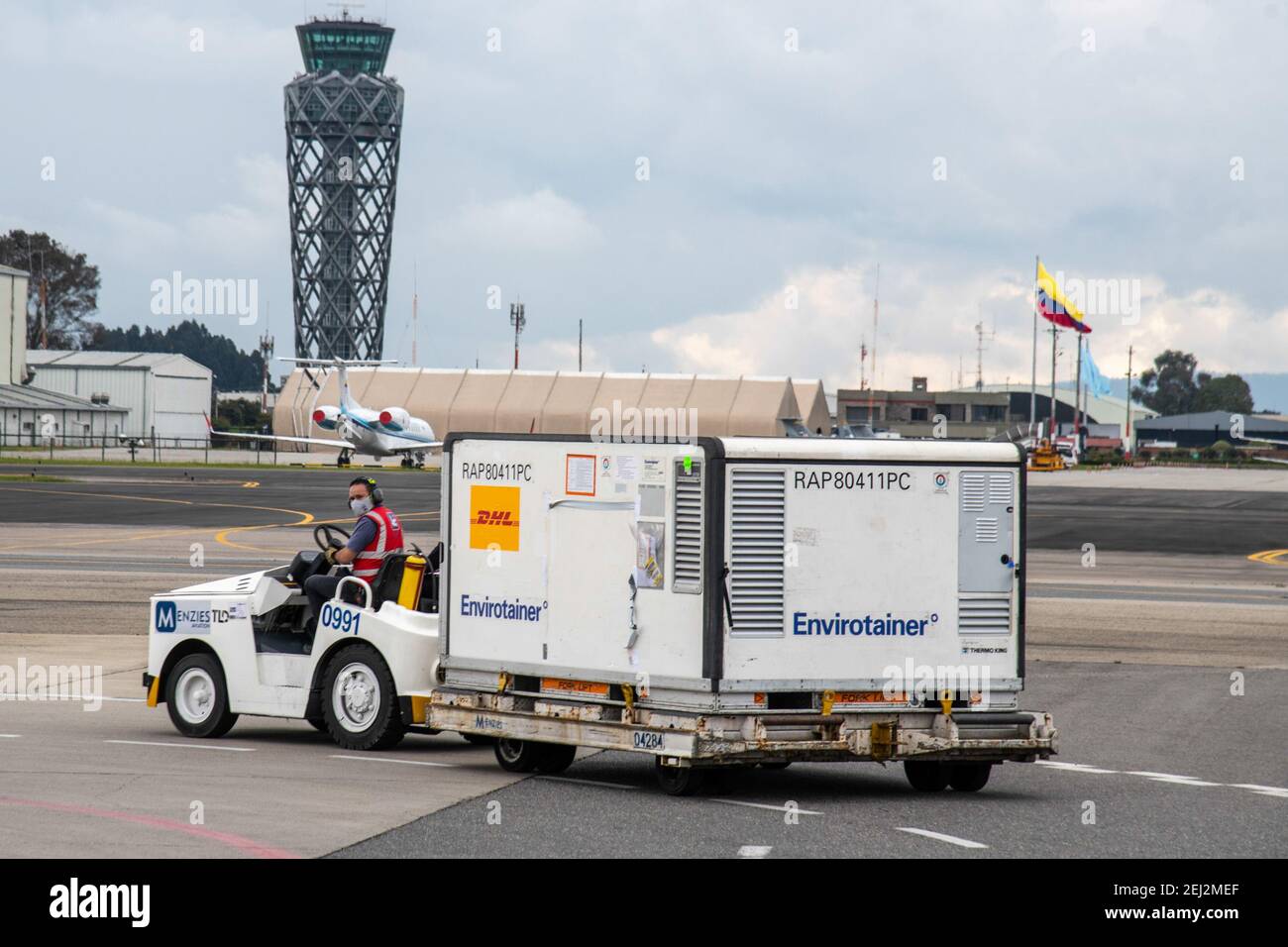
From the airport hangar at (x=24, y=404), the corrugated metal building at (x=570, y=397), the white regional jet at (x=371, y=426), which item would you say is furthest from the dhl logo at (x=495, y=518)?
the airport hangar at (x=24, y=404)

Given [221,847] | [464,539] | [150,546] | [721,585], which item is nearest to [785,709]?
[721,585]

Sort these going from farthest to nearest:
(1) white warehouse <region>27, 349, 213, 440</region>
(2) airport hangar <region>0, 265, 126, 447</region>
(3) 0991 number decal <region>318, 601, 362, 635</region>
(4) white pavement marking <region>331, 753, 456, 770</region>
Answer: (1) white warehouse <region>27, 349, 213, 440</region> → (2) airport hangar <region>0, 265, 126, 447</region> → (3) 0991 number decal <region>318, 601, 362, 635</region> → (4) white pavement marking <region>331, 753, 456, 770</region>

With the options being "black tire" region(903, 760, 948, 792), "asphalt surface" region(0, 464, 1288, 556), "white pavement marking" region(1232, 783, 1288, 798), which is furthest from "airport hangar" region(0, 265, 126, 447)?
"white pavement marking" region(1232, 783, 1288, 798)

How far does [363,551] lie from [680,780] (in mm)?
3864

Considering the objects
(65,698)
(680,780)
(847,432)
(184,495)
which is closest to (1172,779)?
(680,780)

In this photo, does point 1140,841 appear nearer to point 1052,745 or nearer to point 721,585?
point 1052,745

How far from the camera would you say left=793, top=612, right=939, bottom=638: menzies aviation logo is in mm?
12773

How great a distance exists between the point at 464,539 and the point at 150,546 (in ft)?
88.8

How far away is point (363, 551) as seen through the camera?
14.9 m

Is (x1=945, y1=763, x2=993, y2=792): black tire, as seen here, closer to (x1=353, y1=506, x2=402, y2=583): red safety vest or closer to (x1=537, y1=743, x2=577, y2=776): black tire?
(x1=537, y1=743, x2=577, y2=776): black tire

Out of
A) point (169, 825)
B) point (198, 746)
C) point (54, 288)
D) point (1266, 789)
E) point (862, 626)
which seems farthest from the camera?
point (54, 288)

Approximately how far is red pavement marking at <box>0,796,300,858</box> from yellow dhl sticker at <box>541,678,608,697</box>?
329 cm

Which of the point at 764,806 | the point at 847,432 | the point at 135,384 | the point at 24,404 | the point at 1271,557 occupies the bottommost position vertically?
the point at 764,806

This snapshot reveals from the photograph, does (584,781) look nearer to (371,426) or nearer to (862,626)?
(862,626)
